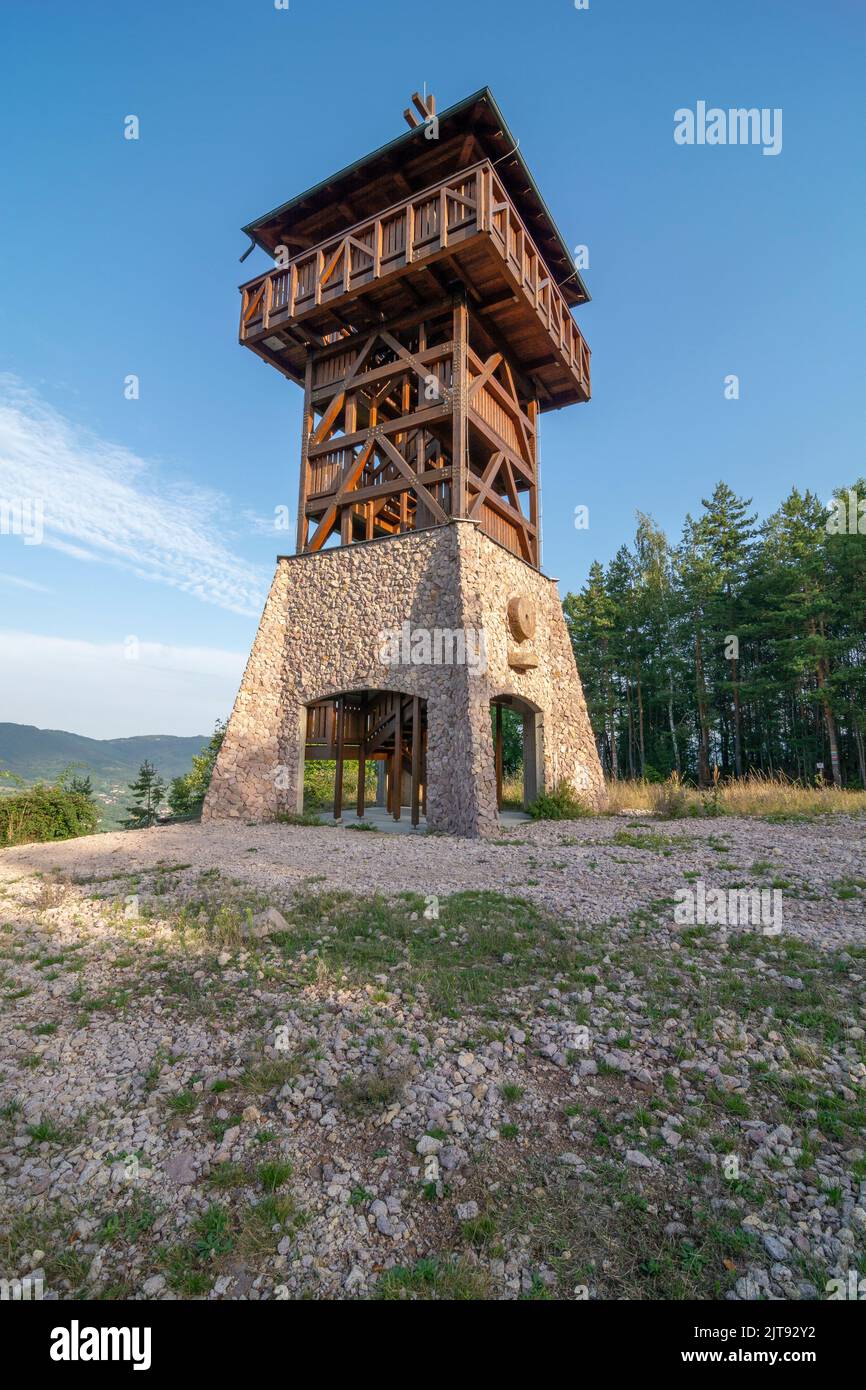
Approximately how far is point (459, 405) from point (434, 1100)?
15.1 meters

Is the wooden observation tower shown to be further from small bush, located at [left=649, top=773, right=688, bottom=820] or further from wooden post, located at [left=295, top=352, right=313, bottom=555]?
small bush, located at [left=649, top=773, right=688, bottom=820]

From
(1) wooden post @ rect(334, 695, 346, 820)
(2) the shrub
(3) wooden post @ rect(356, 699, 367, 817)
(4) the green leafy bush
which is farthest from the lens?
(4) the green leafy bush

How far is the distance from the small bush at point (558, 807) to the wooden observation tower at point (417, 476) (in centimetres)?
88

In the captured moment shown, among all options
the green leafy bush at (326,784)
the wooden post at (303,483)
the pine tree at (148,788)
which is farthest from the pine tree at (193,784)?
the wooden post at (303,483)

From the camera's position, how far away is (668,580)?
35594 mm

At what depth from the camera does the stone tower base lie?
43.3 ft

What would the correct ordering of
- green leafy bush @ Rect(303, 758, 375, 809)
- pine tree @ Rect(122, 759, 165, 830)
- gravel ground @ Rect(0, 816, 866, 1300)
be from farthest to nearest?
pine tree @ Rect(122, 759, 165, 830) → green leafy bush @ Rect(303, 758, 375, 809) → gravel ground @ Rect(0, 816, 866, 1300)

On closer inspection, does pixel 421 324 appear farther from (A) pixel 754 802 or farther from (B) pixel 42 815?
(B) pixel 42 815

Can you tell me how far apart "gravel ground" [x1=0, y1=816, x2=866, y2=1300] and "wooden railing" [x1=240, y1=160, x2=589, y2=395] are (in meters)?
15.5
